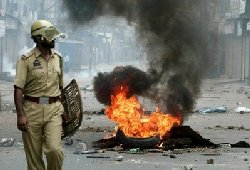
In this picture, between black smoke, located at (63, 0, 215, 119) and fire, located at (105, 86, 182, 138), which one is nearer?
fire, located at (105, 86, 182, 138)

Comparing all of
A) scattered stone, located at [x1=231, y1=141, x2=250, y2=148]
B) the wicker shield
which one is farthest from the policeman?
scattered stone, located at [x1=231, y1=141, x2=250, y2=148]

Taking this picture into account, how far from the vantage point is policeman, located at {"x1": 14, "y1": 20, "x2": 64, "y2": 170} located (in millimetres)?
5867

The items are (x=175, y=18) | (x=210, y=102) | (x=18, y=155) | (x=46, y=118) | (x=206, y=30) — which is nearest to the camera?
(x=46, y=118)

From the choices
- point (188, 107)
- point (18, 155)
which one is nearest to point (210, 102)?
point (188, 107)

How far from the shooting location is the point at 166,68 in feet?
42.3

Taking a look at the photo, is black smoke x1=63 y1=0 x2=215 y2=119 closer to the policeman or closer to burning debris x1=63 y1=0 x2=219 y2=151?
burning debris x1=63 y1=0 x2=219 y2=151

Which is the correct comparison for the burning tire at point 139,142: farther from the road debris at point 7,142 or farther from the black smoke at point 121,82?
the black smoke at point 121,82

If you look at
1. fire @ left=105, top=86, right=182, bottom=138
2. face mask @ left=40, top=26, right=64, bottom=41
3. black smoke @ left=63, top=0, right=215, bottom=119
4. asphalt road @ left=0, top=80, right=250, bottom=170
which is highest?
black smoke @ left=63, top=0, right=215, bottom=119

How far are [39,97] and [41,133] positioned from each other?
0.35m

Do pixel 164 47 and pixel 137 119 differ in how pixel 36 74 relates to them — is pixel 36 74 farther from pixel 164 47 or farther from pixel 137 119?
pixel 164 47

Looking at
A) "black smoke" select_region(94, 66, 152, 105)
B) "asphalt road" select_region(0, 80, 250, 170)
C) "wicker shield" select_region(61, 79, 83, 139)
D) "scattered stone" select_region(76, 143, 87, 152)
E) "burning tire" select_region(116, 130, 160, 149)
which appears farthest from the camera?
"black smoke" select_region(94, 66, 152, 105)

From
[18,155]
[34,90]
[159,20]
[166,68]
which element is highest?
[159,20]

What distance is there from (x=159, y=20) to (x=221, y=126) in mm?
3354

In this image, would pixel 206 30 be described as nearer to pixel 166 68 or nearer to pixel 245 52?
pixel 166 68
